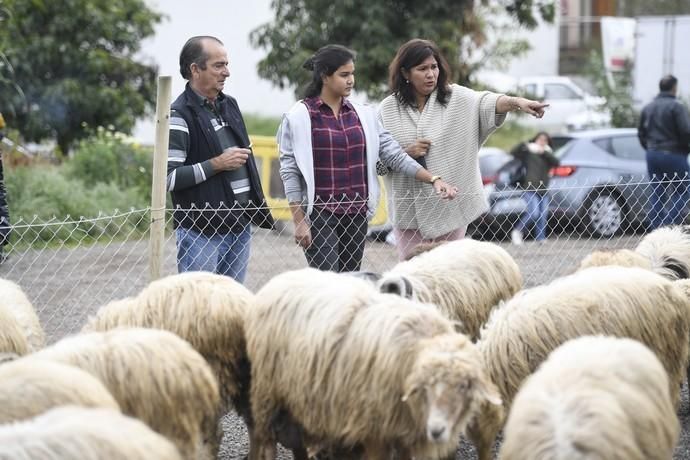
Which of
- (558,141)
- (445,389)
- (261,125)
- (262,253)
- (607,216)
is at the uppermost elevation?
(445,389)

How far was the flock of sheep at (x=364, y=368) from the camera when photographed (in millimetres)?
3762

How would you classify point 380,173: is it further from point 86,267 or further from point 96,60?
point 96,60

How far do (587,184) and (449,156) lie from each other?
6282 mm

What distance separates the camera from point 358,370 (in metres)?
4.44

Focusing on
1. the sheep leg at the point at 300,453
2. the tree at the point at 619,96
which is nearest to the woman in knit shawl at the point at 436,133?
the sheep leg at the point at 300,453

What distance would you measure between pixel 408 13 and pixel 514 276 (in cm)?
1166

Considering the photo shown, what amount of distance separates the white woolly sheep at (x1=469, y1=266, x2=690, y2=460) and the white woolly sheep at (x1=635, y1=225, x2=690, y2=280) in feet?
3.74

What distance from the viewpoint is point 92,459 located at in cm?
333

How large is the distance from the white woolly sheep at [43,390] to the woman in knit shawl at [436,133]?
2.89 m

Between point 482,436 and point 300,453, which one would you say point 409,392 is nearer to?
point 482,436

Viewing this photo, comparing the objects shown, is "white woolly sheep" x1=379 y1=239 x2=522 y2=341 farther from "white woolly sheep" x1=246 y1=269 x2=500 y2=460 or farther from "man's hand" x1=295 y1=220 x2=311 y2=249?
"white woolly sheep" x1=246 y1=269 x2=500 y2=460

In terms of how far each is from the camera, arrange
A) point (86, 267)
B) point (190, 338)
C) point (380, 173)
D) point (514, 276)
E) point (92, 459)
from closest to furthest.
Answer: point (92, 459) < point (190, 338) < point (514, 276) < point (380, 173) < point (86, 267)

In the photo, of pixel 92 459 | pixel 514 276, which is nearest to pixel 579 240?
pixel 514 276

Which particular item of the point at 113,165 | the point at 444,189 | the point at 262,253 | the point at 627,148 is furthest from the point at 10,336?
the point at 113,165
